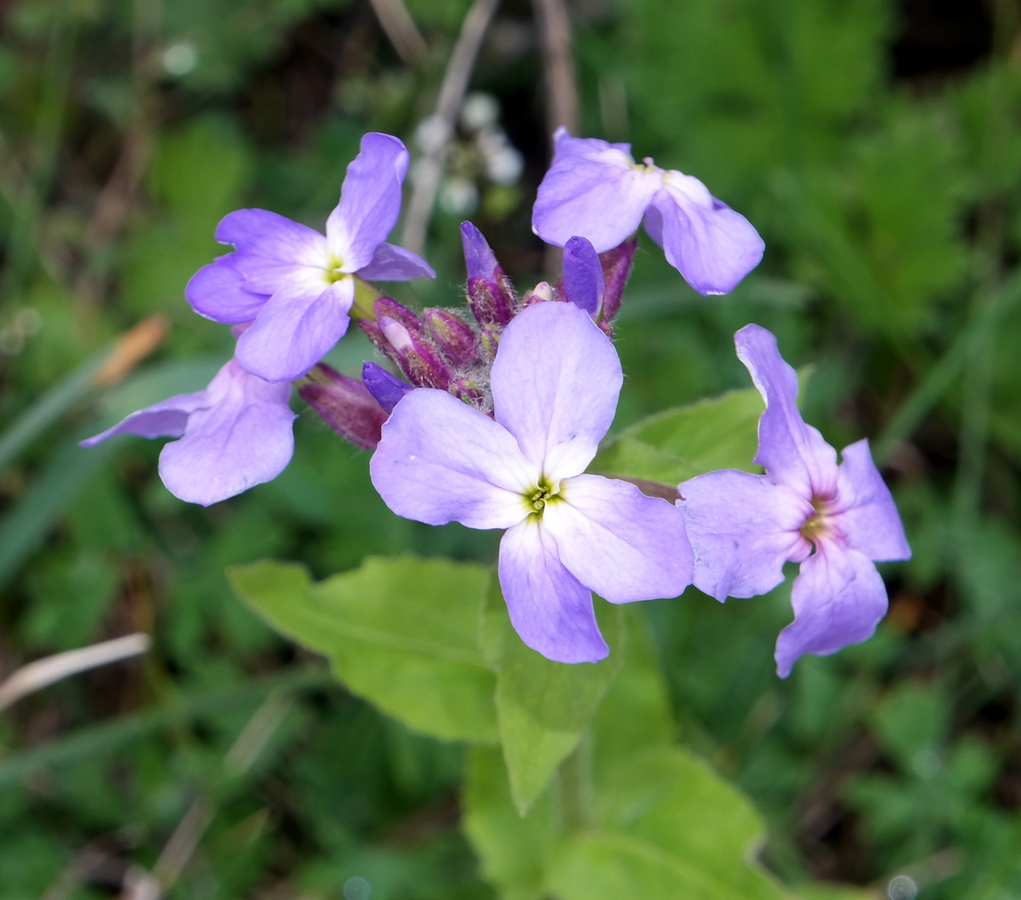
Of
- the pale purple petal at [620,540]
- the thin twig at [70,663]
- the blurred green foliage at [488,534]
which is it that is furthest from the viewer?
the blurred green foliage at [488,534]

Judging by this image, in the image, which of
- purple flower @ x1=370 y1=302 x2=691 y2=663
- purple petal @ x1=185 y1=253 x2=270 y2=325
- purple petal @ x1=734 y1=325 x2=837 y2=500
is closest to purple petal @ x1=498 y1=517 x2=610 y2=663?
purple flower @ x1=370 y1=302 x2=691 y2=663

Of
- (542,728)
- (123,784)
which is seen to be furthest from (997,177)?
(123,784)

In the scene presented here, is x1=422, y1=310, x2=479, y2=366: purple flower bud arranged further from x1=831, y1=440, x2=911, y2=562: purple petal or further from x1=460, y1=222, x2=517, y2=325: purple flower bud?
x1=831, y1=440, x2=911, y2=562: purple petal

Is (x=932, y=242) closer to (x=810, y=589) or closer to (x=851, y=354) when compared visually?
(x=851, y=354)

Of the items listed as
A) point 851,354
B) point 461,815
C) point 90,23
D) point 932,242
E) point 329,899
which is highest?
point 90,23

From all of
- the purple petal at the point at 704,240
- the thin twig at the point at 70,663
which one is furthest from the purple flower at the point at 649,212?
the thin twig at the point at 70,663

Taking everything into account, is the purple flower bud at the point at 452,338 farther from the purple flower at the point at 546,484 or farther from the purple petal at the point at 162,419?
the purple petal at the point at 162,419

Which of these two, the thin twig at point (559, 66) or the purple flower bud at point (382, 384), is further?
the thin twig at point (559, 66)
